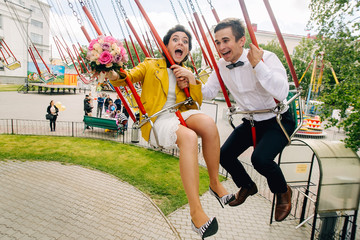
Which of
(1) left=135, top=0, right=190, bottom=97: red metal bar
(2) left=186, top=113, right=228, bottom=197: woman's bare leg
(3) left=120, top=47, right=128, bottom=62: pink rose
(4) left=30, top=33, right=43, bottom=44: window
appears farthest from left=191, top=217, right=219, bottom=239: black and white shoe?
(4) left=30, top=33, right=43, bottom=44: window

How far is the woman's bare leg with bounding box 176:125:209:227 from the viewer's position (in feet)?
7.70

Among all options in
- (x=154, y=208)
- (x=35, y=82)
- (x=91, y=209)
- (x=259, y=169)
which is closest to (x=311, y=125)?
(x=154, y=208)

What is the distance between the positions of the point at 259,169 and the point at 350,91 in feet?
14.0

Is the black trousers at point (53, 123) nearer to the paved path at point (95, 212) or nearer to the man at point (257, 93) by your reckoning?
the paved path at point (95, 212)

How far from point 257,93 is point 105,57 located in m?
1.65

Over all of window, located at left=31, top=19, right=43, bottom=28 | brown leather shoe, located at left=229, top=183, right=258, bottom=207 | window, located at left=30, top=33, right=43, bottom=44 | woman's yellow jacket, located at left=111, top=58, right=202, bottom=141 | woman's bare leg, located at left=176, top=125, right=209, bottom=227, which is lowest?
brown leather shoe, located at left=229, top=183, right=258, bottom=207

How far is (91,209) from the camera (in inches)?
285

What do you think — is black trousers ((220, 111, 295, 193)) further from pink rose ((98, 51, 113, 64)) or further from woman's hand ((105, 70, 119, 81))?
pink rose ((98, 51, 113, 64))

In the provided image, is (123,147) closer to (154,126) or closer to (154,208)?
(154,208)

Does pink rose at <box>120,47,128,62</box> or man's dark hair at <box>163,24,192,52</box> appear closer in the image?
pink rose at <box>120,47,128,62</box>

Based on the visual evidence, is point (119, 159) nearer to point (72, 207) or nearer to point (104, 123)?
point (104, 123)

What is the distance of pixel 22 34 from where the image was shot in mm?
39156

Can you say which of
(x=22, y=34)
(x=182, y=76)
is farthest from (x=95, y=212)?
(x=22, y=34)

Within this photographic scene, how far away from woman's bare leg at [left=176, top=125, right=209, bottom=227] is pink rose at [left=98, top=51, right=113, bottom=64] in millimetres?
1065
